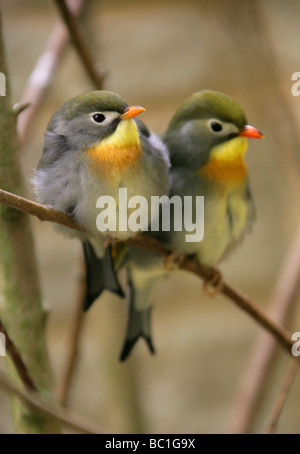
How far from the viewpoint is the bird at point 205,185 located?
0.75 m

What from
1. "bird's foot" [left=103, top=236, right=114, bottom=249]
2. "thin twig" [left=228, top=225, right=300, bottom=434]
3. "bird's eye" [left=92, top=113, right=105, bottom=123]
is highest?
"bird's eye" [left=92, top=113, right=105, bottom=123]

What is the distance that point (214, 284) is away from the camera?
1.00 meters

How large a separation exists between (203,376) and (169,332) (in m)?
0.18

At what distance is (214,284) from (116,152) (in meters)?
0.38

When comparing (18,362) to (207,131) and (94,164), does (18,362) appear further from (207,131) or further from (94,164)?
(207,131)

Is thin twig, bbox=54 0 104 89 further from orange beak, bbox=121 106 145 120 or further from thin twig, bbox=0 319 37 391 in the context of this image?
thin twig, bbox=0 319 37 391

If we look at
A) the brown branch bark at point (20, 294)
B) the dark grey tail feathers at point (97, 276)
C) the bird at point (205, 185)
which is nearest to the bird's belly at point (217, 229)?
the bird at point (205, 185)

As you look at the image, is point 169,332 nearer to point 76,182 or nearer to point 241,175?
point 241,175

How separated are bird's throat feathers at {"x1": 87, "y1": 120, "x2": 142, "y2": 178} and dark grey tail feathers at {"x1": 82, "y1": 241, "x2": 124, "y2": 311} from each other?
5.9 inches

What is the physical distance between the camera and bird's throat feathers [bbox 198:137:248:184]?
0.79m

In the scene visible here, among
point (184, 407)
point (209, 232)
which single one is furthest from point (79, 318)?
point (184, 407)

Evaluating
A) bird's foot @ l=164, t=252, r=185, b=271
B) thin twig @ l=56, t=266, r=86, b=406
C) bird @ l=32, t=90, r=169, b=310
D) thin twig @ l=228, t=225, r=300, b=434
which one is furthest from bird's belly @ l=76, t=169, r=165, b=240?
thin twig @ l=228, t=225, r=300, b=434

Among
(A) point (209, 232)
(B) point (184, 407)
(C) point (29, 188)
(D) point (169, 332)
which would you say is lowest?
(B) point (184, 407)

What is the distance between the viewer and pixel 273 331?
92 centimetres
